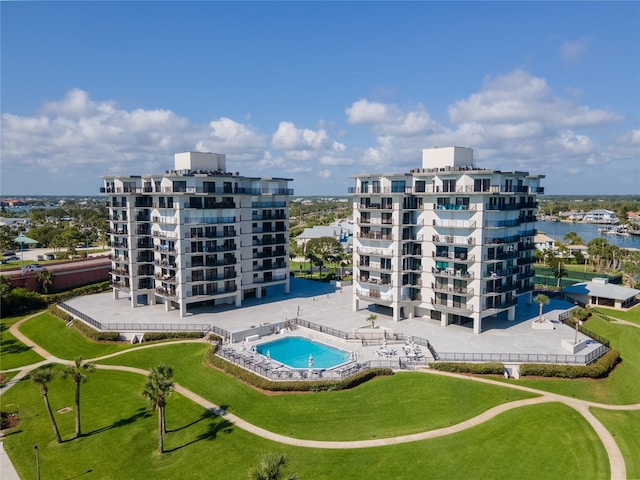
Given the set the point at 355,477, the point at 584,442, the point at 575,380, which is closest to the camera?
the point at 355,477

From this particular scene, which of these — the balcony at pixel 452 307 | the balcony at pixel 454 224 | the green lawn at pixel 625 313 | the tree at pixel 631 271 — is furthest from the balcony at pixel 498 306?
the tree at pixel 631 271

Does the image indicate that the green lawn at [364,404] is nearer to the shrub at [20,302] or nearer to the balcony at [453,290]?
the balcony at [453,290]

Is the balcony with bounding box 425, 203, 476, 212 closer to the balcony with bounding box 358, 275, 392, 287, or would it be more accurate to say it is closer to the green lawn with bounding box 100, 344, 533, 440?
the balcony with bounding box 358, 275, 392, 287

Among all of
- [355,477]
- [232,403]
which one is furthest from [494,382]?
[232,403]

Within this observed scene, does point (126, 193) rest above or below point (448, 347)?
above

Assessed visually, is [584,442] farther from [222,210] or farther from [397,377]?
[222,210]

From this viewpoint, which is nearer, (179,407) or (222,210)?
(179,407)

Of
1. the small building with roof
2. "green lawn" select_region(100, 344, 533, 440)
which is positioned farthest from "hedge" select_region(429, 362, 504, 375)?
the small building with roof
